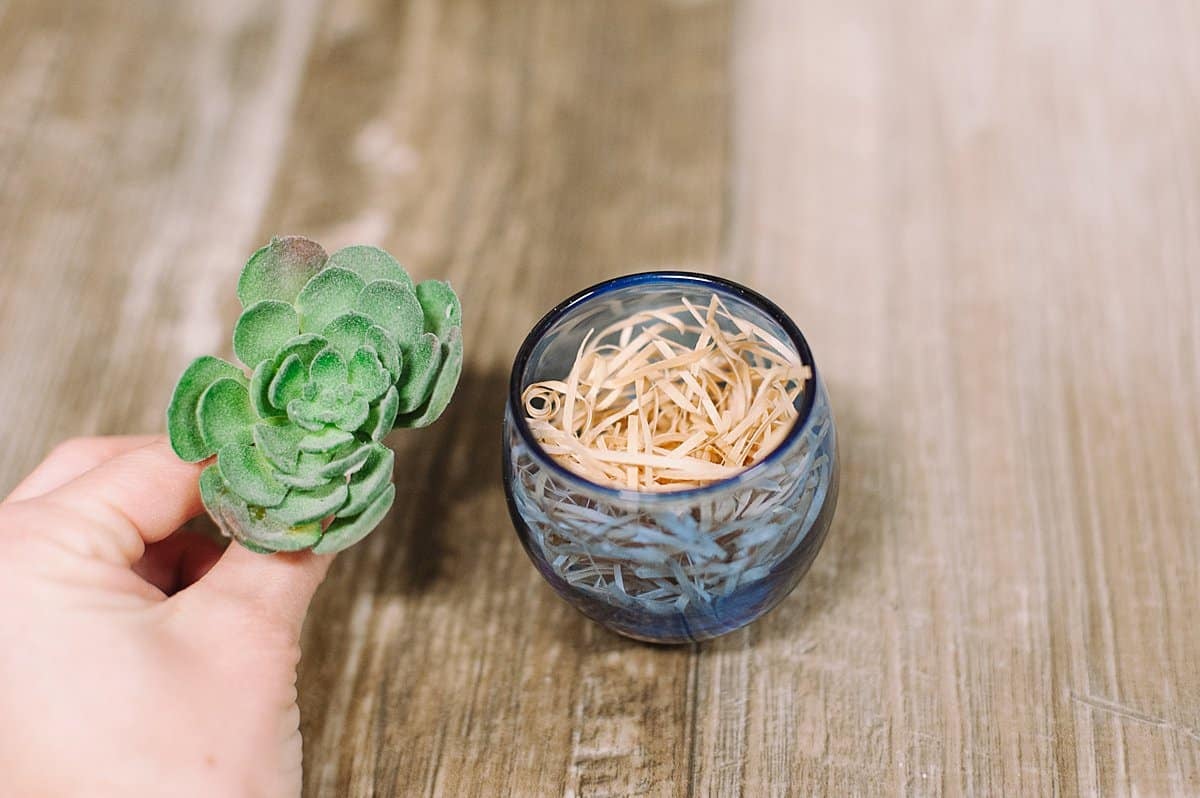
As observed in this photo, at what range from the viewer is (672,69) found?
0.94m

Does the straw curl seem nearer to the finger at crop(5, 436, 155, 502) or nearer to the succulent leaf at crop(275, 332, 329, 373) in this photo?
the succulent leaf at crop(275, 332, 329, 373)

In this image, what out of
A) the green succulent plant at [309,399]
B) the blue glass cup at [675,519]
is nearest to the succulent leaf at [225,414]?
the green succulent plant at [309,399]

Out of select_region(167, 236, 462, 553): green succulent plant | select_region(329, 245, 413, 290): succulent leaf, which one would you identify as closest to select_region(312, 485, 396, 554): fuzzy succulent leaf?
select_region(167, 236, 462, 553): green succulent plant

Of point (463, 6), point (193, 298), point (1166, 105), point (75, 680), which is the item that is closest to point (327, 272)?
point (75, 680)

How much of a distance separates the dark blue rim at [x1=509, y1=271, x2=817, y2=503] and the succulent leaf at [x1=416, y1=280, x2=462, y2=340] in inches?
1.5

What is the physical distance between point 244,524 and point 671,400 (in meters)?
0.22

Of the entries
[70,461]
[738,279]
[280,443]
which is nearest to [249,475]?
[280,443]

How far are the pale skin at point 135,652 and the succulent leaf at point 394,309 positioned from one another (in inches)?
4.6

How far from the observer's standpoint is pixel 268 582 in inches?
20.5

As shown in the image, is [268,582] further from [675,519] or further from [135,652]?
[675,519]

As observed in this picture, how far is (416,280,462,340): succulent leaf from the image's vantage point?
1.77 feet

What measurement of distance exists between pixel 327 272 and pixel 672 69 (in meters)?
0.51

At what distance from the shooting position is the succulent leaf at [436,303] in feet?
1.77

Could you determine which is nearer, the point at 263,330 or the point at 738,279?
the point at 263,330
